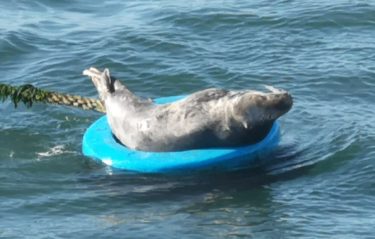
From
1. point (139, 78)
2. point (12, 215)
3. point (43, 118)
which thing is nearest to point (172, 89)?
point (139, 78)

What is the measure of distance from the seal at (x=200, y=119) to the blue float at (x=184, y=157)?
0.27ft

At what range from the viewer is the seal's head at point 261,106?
1016cm

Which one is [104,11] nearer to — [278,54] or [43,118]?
[278,54]

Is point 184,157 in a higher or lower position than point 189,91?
lower

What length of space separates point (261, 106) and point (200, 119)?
1.97 ft

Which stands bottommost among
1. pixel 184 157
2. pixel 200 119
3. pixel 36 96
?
pixel 184 157

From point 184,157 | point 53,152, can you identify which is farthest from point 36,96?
point 184,157

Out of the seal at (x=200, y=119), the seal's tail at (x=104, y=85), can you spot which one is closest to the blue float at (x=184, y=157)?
the seal at (x=200, y=119)

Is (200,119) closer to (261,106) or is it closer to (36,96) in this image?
(261,106)

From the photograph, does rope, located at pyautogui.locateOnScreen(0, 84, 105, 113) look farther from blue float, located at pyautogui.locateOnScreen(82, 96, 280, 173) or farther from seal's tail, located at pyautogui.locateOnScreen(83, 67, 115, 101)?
blue float, located at pyautogui.locateOnScreen(82, 96, 280, 173)

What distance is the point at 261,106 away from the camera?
1026 cm

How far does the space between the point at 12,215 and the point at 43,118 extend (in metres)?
2.60

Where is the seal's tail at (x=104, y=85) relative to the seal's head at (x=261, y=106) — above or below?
above

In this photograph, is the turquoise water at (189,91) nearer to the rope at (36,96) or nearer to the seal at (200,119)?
the seal at (200,119)
